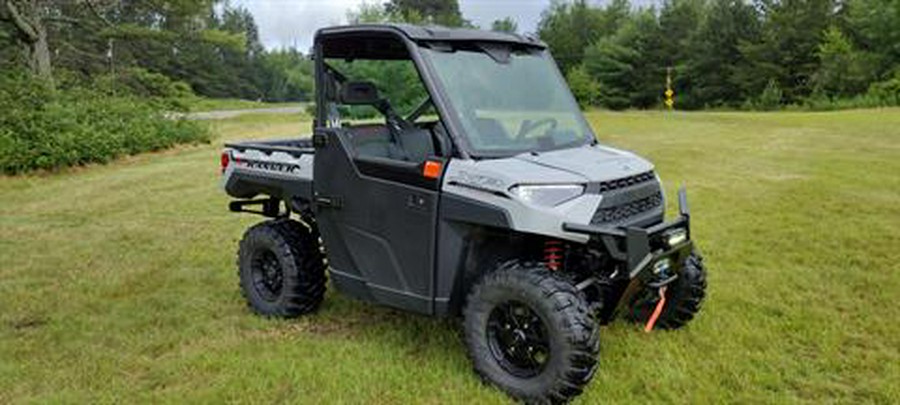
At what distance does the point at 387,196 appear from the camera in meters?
3.79

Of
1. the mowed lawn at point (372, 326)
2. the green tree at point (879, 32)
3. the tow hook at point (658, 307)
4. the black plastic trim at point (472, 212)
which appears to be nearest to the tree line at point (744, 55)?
the green tree at point (879, 32)

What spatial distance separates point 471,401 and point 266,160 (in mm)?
2165

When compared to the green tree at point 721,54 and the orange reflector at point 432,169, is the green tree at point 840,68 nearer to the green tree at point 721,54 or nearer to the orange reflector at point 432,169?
the green tree at point 721,54

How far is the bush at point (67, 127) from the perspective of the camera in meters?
12.5

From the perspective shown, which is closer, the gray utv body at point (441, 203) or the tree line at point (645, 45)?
the gray utv body at point (441, 203)

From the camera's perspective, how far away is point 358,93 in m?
4.04

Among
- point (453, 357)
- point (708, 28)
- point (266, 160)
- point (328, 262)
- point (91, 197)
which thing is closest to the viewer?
point (453, 357)

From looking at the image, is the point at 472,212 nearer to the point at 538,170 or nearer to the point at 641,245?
the point at 538,170

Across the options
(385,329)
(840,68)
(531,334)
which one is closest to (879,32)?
(840,68)

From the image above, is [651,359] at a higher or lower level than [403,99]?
lower

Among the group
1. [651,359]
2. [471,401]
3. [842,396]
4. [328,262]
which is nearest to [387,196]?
[328,262]

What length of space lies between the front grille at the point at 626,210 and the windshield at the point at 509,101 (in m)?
0.55

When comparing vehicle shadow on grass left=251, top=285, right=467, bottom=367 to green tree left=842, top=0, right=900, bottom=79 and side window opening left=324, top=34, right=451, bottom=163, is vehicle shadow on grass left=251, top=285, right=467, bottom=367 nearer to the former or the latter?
side window opening left=324, top=34, right=451, bottom=163

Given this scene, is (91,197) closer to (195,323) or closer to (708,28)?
(195,323)
